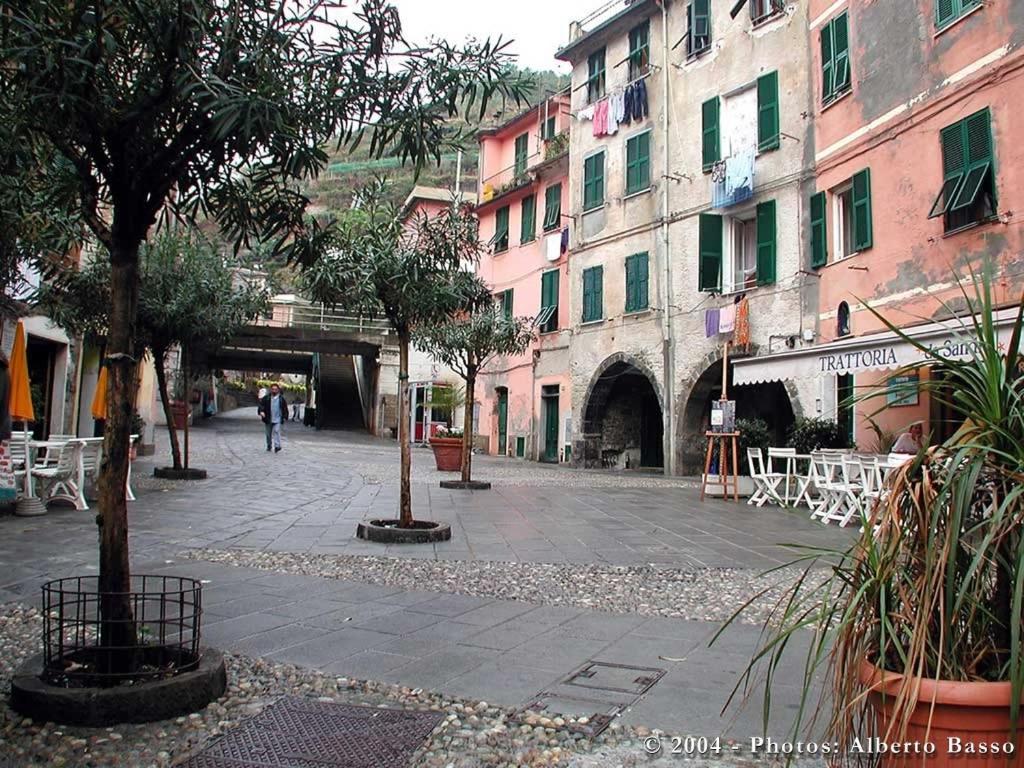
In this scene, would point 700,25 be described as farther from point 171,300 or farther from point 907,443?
point 171,300

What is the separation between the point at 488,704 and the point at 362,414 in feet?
125

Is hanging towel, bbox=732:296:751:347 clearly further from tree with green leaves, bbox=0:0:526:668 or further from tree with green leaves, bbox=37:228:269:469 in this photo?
tree with green leaves, bbox=0:0:526:668

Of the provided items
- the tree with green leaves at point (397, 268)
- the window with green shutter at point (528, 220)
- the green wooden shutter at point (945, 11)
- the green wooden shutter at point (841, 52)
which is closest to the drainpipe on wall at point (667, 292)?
the green wooden shutter at point (841, 52)

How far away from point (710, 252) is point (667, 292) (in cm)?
162

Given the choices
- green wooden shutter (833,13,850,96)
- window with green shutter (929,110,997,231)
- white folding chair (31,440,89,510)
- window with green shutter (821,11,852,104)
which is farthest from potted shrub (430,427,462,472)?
green wooden shutter (833,13,850,96)

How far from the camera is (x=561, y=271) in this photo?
23.7 m

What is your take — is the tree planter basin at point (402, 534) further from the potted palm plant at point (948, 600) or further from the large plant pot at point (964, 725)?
the large plant pot at point (964, 725)

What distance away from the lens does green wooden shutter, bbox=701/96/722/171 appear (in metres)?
17.5

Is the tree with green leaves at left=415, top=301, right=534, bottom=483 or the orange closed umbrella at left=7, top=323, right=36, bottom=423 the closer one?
the orange closed umbrella at left=7, top=323, right=36, bottom=423

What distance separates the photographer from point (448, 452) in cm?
1630

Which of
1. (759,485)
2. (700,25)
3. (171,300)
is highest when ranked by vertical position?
(700,25)

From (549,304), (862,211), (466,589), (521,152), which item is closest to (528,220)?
(521,152)

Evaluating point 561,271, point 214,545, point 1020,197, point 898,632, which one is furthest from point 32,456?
point 561,271

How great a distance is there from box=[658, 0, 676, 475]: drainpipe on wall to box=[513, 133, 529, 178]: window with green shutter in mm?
8453
